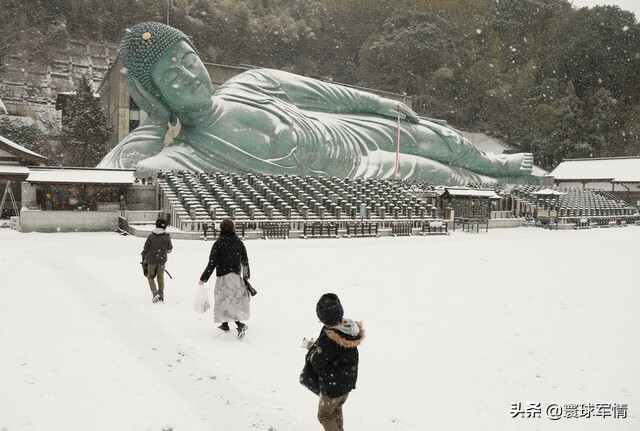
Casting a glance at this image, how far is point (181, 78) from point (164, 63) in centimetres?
76

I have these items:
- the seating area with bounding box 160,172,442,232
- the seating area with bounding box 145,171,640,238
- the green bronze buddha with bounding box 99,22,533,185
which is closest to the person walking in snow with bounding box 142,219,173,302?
the seating area with bounding box 145,171,640,238

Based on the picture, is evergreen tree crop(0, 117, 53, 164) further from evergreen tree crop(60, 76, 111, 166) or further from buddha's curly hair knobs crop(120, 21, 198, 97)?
buddha's curly hair knobs crop(120, 21, 198, 97)

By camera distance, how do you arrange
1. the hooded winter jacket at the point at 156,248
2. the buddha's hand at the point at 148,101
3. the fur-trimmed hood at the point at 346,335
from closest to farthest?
the fur-trimmed hood at the point at 346,335 → the hooded winter jacket at the point at 156,248 → the buddha's hand at the point at 148,101

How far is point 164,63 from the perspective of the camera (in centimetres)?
1744

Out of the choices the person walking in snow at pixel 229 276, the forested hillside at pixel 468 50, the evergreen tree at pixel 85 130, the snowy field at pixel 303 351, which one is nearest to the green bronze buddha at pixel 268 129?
the evergreen tree at pixel 85 130

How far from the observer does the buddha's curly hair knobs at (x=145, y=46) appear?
56.7 feet

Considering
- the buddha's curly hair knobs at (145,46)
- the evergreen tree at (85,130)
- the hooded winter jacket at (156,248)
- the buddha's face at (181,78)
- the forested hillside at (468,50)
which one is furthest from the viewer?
the forested hillside at (468,50)

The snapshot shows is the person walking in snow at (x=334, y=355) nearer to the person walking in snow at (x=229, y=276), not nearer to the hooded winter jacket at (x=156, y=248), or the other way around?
the person walking in snow at (x=229, y=276)

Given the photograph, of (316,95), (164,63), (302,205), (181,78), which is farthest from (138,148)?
(316,95)

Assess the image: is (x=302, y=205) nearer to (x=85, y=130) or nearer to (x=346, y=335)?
(x=346, y=335)

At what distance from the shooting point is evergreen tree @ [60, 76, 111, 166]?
26.1 m

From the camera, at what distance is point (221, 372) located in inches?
168

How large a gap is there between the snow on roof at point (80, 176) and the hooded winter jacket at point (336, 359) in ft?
45.3

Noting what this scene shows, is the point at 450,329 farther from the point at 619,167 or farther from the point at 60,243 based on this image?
the point at 619,167
